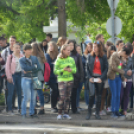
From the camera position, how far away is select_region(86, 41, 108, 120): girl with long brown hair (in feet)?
31.0

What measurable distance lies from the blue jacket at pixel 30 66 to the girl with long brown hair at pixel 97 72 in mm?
1325

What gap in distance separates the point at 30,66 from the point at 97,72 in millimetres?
1662

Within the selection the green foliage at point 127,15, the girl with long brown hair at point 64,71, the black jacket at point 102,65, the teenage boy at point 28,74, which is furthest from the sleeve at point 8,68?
the green foliage at point 127,15

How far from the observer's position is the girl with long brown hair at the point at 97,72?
31.0ft

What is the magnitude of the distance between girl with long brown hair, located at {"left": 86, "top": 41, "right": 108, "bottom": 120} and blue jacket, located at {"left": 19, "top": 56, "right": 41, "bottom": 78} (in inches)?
52.2

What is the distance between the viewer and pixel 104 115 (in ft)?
33.7

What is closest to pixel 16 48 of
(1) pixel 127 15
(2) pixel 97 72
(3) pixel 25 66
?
(3) pixel 25 66

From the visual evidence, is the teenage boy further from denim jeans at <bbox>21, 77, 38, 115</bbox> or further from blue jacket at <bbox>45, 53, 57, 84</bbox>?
blue jacket at <bbox>45, 53, 57, 84</bbox>

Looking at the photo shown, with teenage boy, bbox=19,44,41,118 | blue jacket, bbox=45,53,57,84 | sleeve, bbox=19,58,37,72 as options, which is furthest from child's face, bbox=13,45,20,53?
blue jacket, bbox=45,53,57,84

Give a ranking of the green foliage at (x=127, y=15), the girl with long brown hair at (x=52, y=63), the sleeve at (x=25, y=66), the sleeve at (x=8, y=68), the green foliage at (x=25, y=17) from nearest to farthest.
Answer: the sleeve at (x=25, y=66) → the sleeve at (x=8, y=68) → the girl with long brown hair at (x=52, y=63) → the green foliage at (x=127, y=15) → the green foliage at (x=25, y=17)

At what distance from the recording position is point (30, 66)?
9773 millimetres

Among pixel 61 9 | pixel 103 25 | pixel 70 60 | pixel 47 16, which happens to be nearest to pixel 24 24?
pixel 47 16

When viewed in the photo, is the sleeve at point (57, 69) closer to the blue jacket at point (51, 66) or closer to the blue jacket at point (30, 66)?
the blue jacket at point (30, 66)

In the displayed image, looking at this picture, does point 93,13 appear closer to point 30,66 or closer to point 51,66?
point 51,66
